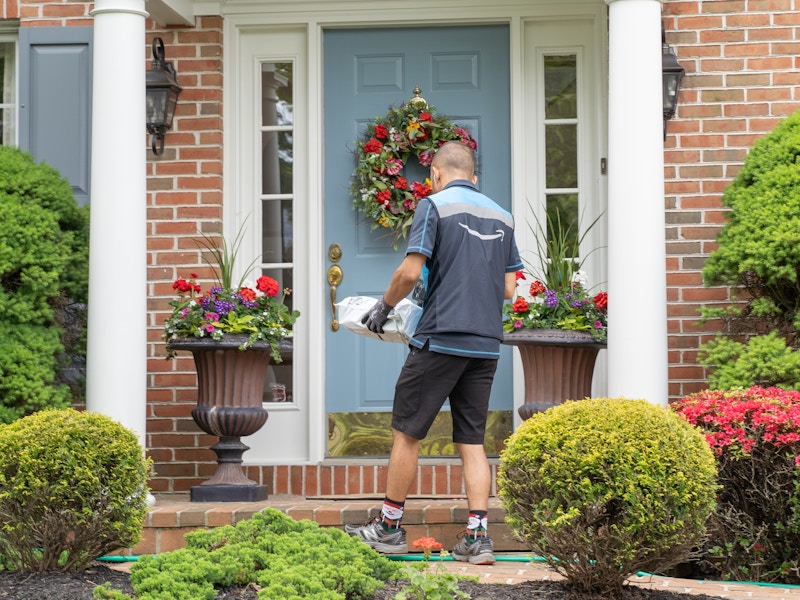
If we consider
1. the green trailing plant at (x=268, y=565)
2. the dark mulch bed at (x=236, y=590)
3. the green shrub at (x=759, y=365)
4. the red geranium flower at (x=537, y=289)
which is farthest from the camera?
the red geranium flower at (x=537, y=289)

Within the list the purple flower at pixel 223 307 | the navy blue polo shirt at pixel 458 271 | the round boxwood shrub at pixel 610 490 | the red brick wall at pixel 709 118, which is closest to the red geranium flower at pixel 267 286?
the purple flower at pixel 223 307

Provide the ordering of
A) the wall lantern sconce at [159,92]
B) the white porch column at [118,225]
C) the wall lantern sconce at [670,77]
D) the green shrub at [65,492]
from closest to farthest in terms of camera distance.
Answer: the green shrub at [65,492] < the white porch column at [118,225] < the wall lantern sconce at [670,77] < the wall lantern sconce at [159,92]

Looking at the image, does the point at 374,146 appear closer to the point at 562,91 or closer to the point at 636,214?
the point at 562,91

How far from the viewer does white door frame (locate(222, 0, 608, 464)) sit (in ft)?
21.6

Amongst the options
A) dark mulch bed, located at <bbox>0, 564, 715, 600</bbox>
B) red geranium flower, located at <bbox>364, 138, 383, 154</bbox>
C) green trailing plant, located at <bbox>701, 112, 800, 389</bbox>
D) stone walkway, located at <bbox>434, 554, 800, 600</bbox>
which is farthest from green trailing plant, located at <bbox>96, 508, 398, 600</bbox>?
red geranium flower, located at <bbox>364, 138, 383, 154</bbox>

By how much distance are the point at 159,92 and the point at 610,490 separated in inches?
156

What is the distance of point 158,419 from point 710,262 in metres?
3.20

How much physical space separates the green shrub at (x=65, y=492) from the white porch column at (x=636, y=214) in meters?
2.42

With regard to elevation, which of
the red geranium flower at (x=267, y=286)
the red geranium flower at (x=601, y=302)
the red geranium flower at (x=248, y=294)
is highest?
the red geranium flower at (x=267, y=286)

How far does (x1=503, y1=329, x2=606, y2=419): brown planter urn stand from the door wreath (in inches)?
44.6

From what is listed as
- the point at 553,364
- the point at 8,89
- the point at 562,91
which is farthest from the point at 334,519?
the point at 8,89

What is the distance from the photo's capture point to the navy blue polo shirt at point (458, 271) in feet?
14.9

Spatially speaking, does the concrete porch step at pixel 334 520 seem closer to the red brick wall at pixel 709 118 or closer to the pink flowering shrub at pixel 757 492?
the pink flowering shrub at pixel 757 492

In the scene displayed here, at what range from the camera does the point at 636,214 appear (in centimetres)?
540
